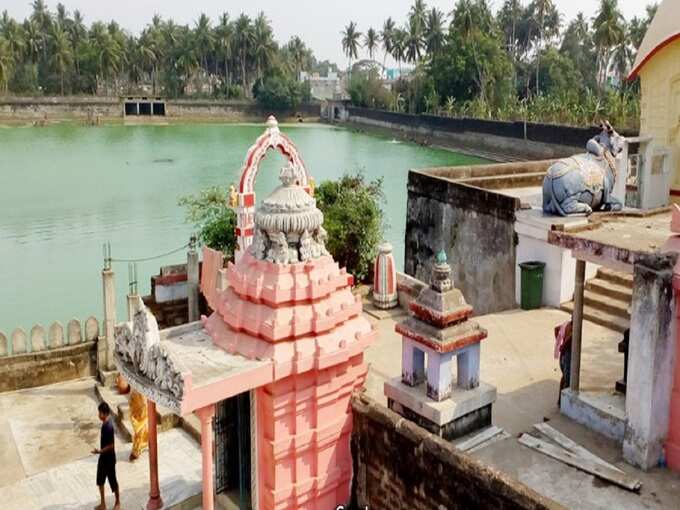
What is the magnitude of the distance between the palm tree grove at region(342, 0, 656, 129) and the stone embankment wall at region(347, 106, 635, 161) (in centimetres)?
150

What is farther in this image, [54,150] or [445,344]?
[54,150]

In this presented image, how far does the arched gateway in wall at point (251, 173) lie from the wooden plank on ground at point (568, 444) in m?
5.39

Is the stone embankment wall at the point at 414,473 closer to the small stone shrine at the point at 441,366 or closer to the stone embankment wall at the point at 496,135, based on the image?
the small stone shrine at the point at 441,366

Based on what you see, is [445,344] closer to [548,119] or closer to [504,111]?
[548,119]

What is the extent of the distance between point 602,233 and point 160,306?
750 centimetres

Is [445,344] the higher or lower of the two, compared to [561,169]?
lower

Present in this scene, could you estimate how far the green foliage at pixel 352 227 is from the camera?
497 inches

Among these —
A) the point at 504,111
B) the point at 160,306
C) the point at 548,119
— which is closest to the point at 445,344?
the point at 160,306

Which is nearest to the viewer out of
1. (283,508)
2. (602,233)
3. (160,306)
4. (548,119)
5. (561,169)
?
(283,508)

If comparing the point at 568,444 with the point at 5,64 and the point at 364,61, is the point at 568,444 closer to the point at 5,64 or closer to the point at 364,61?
the point at 5,64

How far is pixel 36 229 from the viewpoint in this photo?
24.6 m

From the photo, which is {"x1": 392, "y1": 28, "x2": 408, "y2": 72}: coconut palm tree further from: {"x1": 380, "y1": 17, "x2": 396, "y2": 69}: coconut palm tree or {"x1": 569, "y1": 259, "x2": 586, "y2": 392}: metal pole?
{"x1": 569, "y1": 259, "x2": 586, "y2": 392}: metal pole

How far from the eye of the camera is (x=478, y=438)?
20.2 ft

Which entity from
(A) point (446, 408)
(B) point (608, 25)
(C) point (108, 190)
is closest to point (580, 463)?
(A) point (446, 408)
